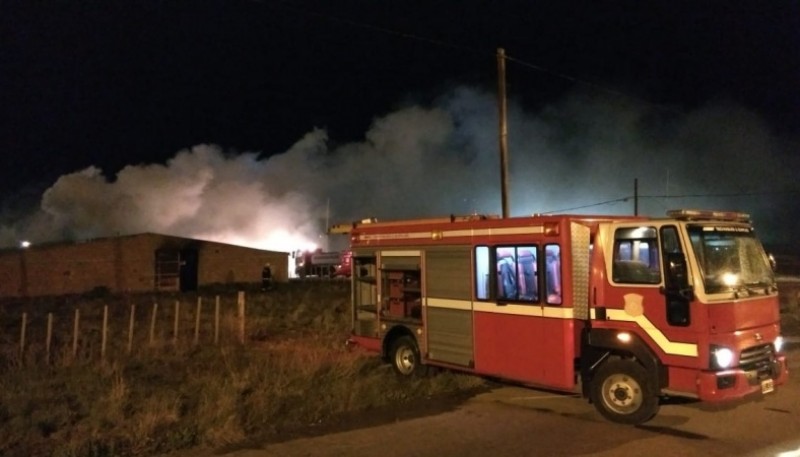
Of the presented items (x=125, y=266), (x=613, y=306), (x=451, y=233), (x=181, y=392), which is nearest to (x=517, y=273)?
(x=451, y=233)

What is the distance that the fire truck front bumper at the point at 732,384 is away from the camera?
743cm

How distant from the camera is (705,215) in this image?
8.05m

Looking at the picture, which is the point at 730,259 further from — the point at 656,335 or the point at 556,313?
the point at 556,313

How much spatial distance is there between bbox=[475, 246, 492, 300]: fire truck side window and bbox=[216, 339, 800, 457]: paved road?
1.51 meters

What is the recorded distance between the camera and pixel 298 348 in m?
14.5

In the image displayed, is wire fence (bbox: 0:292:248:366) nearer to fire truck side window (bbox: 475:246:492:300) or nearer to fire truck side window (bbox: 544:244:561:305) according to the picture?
fire truck side window (bbox: 475:246:492:300)

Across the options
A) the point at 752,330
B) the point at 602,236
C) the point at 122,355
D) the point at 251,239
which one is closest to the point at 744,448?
the point at 752,330

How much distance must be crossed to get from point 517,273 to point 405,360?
296 cm

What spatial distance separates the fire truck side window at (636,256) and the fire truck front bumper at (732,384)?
115 cm

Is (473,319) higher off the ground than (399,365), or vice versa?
(473,319)

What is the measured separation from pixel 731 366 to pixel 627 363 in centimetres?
110

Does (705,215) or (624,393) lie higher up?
(705,215)

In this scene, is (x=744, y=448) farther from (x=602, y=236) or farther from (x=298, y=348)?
(x=298, y=348)

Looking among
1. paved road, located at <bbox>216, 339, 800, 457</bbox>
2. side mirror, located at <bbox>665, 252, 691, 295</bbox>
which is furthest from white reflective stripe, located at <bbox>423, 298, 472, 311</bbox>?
side mirror, located at <bbox>665, 252, 691, 295</bbox>
